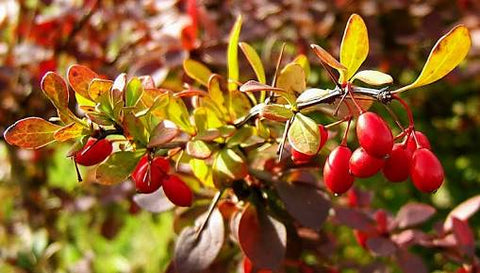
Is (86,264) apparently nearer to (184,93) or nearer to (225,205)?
(225,205)

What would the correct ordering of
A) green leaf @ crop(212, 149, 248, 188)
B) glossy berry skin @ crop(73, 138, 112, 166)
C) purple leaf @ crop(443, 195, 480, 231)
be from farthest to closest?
purple leaf @ crop(443, 195, 480, 231) → green leaf @ crop(212, 149, 248, 188) → glossy berry skin @ crop(73, 138, 112, 166)

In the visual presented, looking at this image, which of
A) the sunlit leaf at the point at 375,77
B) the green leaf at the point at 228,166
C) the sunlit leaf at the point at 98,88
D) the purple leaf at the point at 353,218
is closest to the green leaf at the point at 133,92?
the sunlit leaf at the point at 98,88

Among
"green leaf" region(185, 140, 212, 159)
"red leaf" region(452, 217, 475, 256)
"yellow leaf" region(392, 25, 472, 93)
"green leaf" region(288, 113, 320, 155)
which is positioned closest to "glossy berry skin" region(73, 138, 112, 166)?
"green leaf" region(185, 140, 212, 159)

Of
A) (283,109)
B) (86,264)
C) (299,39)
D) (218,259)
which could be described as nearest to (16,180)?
(86,264)

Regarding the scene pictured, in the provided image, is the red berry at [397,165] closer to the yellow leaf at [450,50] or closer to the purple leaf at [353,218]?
the yellow leaf at [450,50]

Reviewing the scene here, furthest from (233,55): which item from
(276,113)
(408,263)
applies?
Result: (408,263)

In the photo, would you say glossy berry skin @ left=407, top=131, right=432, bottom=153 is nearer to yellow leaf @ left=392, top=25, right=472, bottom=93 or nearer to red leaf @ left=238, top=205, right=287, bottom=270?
yellow leaf @ left=392, top=25, right=472, bottom=93
